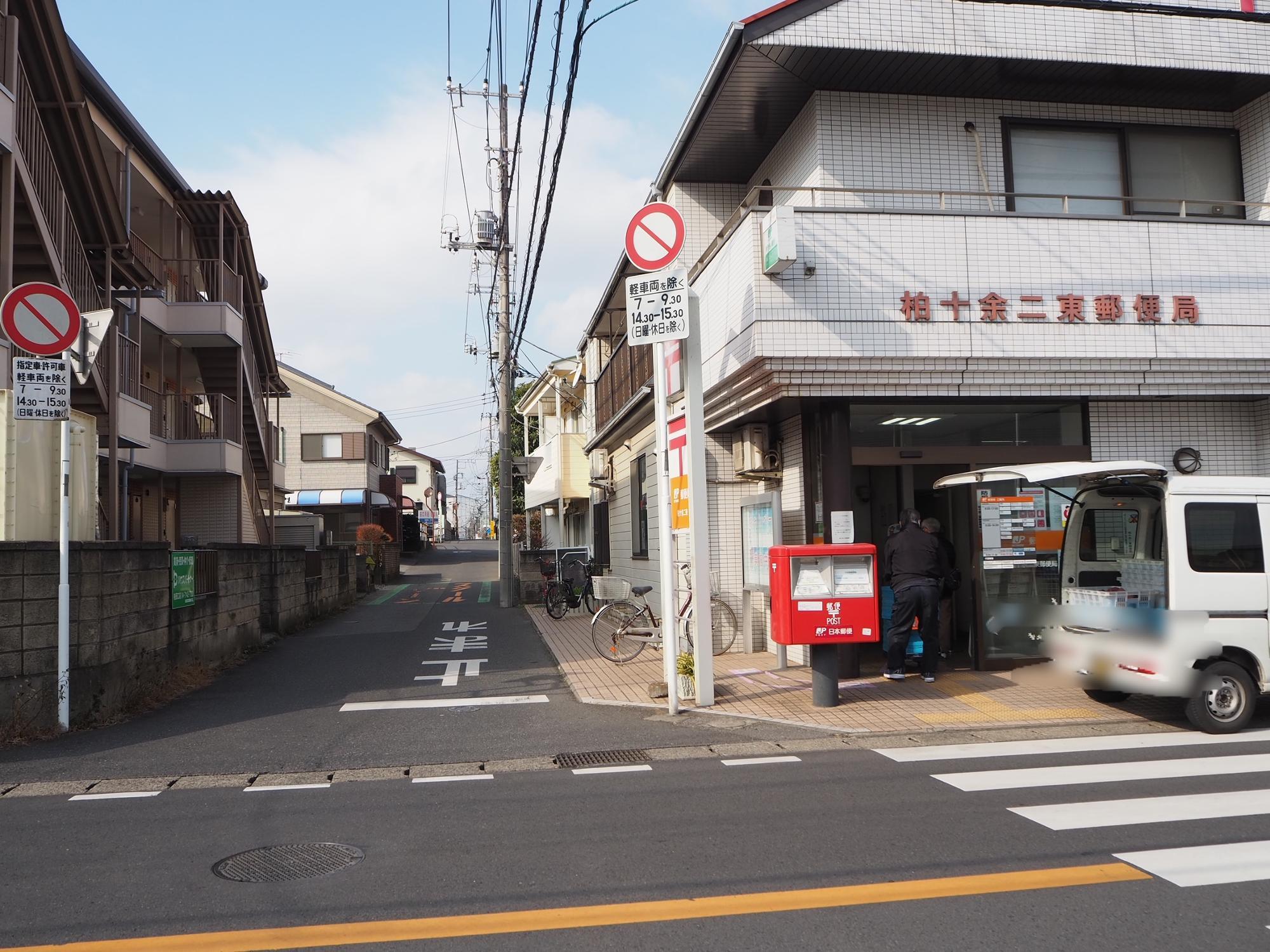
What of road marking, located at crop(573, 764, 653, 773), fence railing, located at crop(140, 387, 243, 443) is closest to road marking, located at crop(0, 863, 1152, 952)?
road marking, located at crop(573, 764, 653, 773)

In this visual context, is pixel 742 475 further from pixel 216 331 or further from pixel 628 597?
pixel 216 331

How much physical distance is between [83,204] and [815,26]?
1070 cm

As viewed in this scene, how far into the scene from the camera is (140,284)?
16.0 metres

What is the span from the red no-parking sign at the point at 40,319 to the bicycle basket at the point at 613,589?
650 centimetres

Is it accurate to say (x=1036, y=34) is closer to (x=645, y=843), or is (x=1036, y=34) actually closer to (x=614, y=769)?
(x=614, y=769)

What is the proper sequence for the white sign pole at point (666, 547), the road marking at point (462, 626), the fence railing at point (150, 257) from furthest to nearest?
the fence railing at point (150, 257), the road marking at point (462, 626), the white sign pole at point (666, 547)

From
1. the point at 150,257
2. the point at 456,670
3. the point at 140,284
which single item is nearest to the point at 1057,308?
the point at 456,670

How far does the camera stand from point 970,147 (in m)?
11.2

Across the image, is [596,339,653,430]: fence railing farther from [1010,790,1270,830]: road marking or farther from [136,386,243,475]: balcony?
[1010,790,1270,830]: road marking

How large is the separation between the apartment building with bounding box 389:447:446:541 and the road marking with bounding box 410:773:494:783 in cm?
6103

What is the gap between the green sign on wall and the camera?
34.9ft

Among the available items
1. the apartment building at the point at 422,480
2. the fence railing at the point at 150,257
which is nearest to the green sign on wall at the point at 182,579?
the fence railing at the point at 150,257

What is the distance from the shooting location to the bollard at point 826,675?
879 centimetres

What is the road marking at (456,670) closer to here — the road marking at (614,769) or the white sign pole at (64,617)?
the white sign pole at (64,617)
